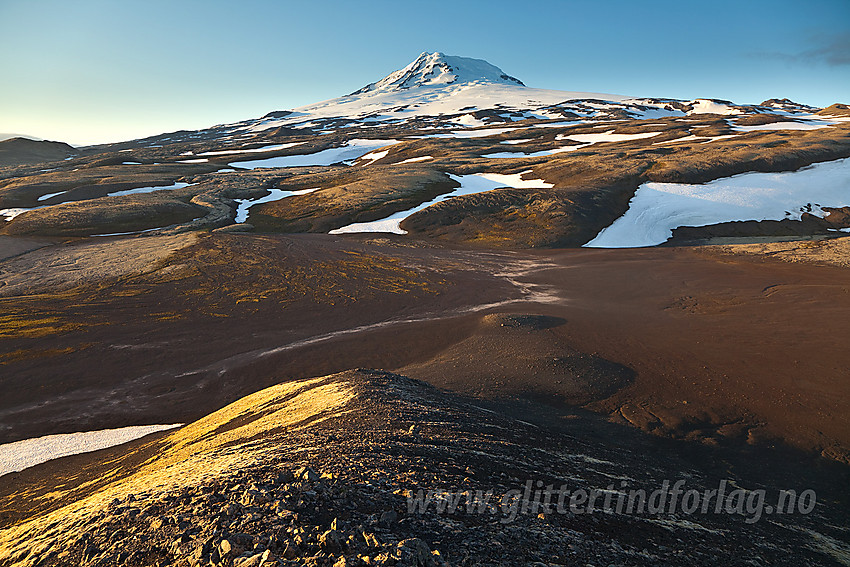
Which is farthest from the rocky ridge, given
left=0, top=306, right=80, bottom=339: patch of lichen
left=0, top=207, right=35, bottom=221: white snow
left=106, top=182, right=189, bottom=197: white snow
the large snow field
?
left=106, top=182, right=189, bottom=197: white snow

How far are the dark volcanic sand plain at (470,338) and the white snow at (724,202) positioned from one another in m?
6.60

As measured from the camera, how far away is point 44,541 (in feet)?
18.5

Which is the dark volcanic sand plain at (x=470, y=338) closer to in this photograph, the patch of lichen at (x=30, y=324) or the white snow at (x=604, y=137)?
the patch of lichen at (x=30, y=324)

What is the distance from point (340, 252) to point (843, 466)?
1115 inches

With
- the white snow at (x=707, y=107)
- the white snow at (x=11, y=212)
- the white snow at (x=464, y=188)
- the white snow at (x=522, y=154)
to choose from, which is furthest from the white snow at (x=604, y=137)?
the white snow at (x=707, y=107)

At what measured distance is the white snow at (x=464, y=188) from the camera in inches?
1628

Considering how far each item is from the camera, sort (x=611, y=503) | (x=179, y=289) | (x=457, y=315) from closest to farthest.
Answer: (x=611, y=503)
(x=457, y=315)
(x=179, y=289)

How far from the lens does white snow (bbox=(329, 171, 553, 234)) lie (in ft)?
136

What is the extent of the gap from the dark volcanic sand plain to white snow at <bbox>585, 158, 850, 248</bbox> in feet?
21.7

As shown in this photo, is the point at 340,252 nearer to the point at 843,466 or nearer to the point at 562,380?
the point at 562,380

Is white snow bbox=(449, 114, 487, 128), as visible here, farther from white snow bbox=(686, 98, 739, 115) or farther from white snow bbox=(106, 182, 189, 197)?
white snow bbox=(106, 182, 189, 197)

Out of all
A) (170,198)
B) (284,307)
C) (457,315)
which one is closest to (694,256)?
(457,315)

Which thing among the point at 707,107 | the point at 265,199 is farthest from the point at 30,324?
the point at 707,107

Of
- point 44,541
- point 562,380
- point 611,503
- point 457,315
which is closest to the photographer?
point 44,541
